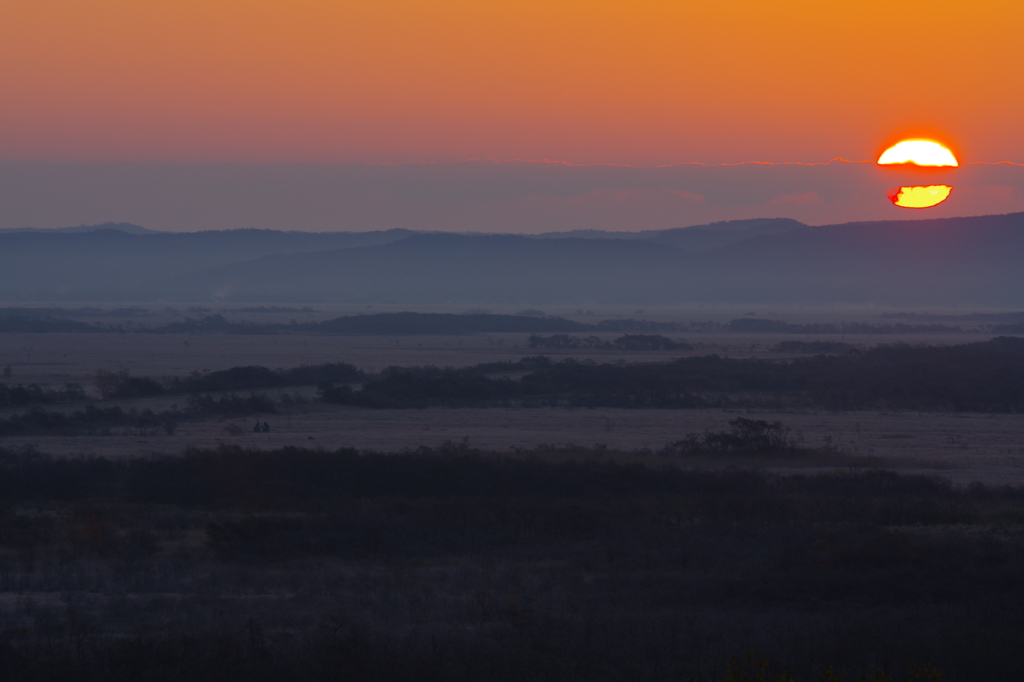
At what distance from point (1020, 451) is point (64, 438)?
24.5 m

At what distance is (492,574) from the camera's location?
11.4m

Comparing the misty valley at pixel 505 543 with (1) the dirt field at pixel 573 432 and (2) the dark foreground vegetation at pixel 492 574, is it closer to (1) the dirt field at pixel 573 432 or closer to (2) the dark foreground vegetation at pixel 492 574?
(2) the dark foreground vegetation at pixel 492 574

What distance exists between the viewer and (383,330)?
10262cm

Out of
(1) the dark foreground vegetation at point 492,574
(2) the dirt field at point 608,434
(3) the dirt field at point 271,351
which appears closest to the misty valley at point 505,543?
(1) the dark foreground vegetation at point 492,574

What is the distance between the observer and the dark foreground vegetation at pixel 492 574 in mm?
8047

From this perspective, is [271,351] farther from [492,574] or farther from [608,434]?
[492,574]

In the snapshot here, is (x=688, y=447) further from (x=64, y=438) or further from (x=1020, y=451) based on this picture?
(x=64, y=438)

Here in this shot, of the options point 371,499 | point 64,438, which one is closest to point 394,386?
point 64,438

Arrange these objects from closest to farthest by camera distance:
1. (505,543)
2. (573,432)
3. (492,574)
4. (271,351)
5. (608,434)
Answer: (492,574) < (505,543) < (608,434) < (573,432) < (271,351)

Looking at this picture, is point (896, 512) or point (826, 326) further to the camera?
point (826, 326)

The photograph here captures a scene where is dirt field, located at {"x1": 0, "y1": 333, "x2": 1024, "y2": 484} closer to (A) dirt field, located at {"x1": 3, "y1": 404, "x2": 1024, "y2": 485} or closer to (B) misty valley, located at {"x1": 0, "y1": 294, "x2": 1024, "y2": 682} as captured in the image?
(A) dirt field, located at {"x1": 3, "y1": 404, "x2": 1024, "y2": 485}

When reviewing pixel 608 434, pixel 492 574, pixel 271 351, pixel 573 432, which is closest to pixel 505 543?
pixel 492 574

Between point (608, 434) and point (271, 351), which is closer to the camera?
point (608, 434)

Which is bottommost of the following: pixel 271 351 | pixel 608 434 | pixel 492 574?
pixel 492 574
